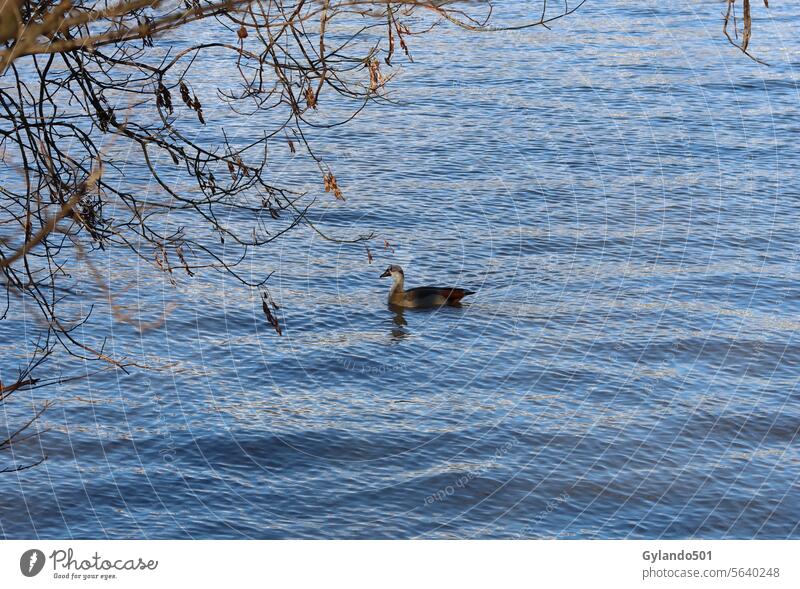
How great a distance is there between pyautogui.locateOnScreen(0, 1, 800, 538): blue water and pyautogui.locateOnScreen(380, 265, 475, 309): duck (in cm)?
20

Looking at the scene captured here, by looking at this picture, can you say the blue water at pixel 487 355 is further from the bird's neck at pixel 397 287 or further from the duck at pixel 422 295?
the bird's neck at pixel 397 287

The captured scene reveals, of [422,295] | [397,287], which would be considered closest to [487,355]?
[422,295]

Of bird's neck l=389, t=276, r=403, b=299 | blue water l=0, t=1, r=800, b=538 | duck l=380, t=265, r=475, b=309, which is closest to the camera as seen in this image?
blue water l=0, t=1, r=800, b=538

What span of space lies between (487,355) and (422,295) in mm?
1765

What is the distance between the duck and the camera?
17547 millimetres

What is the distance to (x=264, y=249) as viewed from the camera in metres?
19.3

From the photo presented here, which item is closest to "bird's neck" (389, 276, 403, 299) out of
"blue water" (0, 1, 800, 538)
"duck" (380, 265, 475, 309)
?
"duck" (380, 265, 475, 309)

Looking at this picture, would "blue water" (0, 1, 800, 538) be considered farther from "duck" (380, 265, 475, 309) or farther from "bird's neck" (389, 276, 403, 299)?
"bird's neck" (389, 276, 403, 299)

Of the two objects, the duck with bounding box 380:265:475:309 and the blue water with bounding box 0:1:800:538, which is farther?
the duck with bounding box 380:265:475:309

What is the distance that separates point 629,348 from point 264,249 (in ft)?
20.7

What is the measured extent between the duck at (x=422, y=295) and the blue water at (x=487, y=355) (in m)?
0.20

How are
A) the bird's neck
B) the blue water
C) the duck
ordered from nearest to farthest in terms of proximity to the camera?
the blue water
the duck
the bird's neck

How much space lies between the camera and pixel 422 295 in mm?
17516
